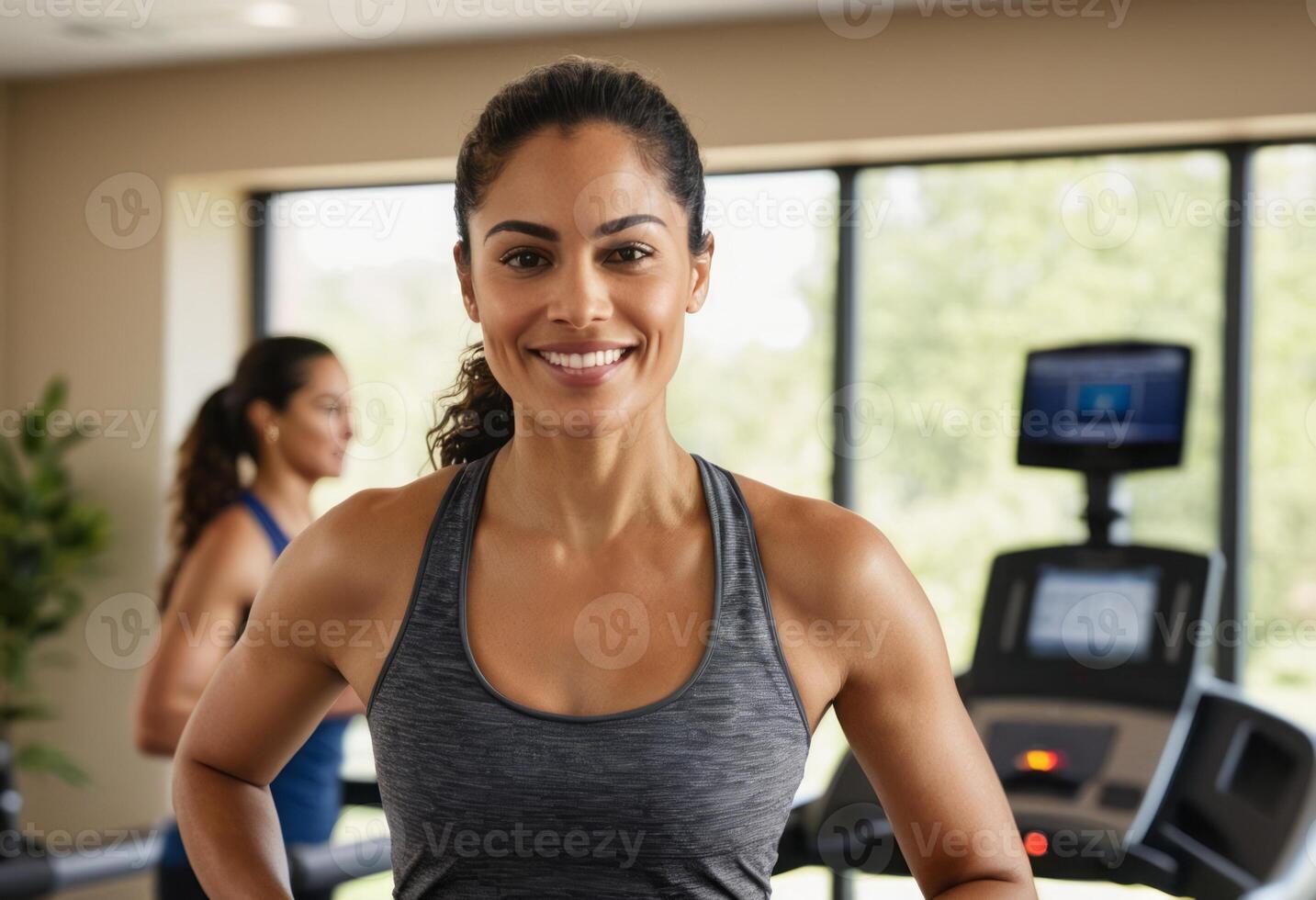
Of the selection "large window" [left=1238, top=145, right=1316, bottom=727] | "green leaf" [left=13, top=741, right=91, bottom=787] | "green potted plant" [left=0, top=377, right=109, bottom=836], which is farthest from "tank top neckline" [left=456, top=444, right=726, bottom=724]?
"green leaf" [left=13, top=741, right=91, bottom=787]

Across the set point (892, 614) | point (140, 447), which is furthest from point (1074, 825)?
point (140, 447)

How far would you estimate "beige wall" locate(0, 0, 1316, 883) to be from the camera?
11.4ft

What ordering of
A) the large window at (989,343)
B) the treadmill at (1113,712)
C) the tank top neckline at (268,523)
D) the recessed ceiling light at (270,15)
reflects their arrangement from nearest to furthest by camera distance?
1. the treadmill at (1113,712)
2. the tank top neckline at (268,523)
3. the large window at (989,343)
4. the recessed ceiling light at (270,15)

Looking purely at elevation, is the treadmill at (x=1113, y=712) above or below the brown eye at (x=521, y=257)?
below

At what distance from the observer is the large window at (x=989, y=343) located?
11.7 ft

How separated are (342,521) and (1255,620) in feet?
10.2

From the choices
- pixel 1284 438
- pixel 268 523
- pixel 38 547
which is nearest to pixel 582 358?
pixel 268 523

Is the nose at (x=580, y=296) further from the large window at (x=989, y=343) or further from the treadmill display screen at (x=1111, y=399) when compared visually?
the large window at (x=989, y=343)

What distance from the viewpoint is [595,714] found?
1.01m

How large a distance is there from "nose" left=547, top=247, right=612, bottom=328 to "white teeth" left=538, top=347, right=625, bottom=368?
28mm

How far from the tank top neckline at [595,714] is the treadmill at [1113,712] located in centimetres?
128

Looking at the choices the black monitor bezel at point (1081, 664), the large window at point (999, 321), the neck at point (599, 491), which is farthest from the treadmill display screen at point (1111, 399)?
the neck at point (599, 491)

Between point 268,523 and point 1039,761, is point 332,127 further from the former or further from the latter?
point 1039,761

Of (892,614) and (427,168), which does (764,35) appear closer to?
(427,168)
